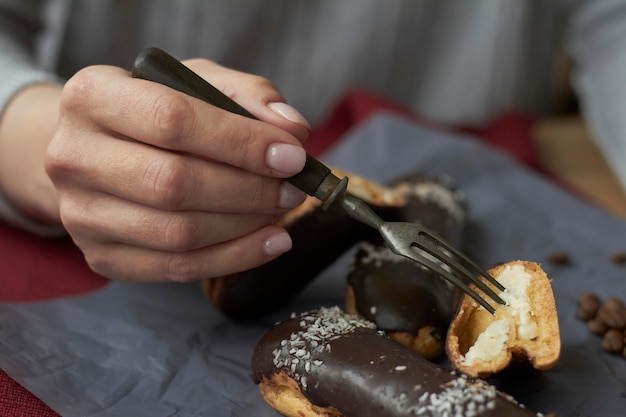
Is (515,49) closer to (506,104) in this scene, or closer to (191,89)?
(506,104)

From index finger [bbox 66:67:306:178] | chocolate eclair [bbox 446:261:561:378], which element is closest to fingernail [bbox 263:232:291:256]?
index finger [bbox 66:67:306:178]

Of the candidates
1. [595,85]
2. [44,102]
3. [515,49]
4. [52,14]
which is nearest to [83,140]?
[44,102]

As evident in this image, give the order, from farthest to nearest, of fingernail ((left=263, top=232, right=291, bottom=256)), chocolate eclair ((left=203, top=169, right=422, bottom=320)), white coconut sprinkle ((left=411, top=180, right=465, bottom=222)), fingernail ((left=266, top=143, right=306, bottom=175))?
white coconut sprinkle ((left=411, top=180, right=465, bottom=222)), chocolate eclair ((left=203, top=169, right=422, bottom=320)), fingernail ((left=263, top=232, right=291, bottom=256)), fingernail ((left=266, top=143, right=306, bottom=175))

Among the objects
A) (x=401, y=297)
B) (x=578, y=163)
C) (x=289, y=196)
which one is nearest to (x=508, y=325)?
(x=401, y=297)

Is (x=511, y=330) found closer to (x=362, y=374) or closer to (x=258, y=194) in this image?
(x=362, y=374)

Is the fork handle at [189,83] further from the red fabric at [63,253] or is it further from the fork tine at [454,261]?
the red fabric at [63,253]

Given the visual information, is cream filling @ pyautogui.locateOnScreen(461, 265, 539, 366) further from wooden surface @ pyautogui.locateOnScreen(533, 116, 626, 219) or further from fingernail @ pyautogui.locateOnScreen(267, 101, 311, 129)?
wooden surface @ pyautogui.locateOnScreen(533, 116, 626, 219)
